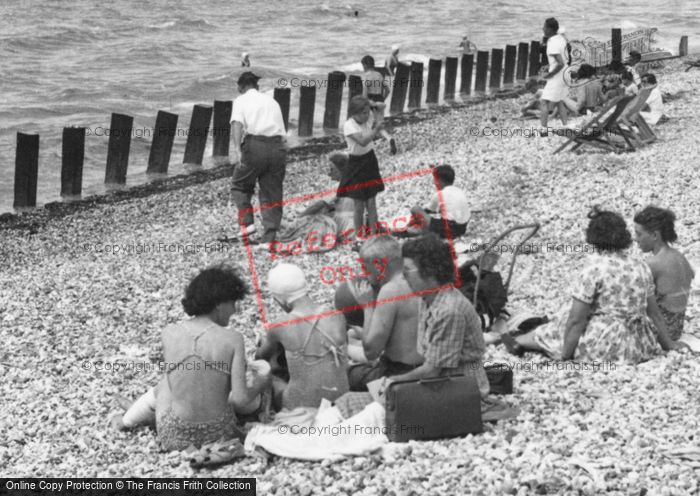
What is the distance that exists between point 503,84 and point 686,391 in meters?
22.1

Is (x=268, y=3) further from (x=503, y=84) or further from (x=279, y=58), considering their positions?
(x=503, y=84)

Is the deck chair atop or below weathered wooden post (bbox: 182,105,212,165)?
atop

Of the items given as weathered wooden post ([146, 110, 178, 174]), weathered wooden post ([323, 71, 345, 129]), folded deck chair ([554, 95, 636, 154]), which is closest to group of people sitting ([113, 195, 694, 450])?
folded deck chair ([554, 95, 636, 154])

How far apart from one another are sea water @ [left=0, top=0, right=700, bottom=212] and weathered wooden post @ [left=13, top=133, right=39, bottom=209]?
2.77ft

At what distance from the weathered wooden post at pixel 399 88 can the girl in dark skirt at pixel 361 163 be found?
12329 mm

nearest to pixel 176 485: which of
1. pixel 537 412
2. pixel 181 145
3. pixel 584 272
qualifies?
pixel 537 412

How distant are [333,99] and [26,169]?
6.98 m

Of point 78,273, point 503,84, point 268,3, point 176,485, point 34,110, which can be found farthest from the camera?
point 268,3

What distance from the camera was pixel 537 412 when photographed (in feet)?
17.3

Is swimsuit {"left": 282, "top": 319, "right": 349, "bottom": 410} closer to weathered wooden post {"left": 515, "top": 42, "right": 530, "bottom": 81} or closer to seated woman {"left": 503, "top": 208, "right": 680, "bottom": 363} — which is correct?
seated woman {"left": 503, "top": 208, "right": 680, "bottom": 363}

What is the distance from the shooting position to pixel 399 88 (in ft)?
70.6

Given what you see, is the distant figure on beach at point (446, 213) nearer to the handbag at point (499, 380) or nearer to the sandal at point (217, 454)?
the handbag at point (499, 380)

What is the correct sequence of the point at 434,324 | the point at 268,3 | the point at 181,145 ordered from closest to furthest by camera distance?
1. the point at 434,324
2. the point at 181,145
3. the point at 268,3

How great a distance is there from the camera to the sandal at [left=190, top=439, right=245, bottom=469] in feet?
16.2
